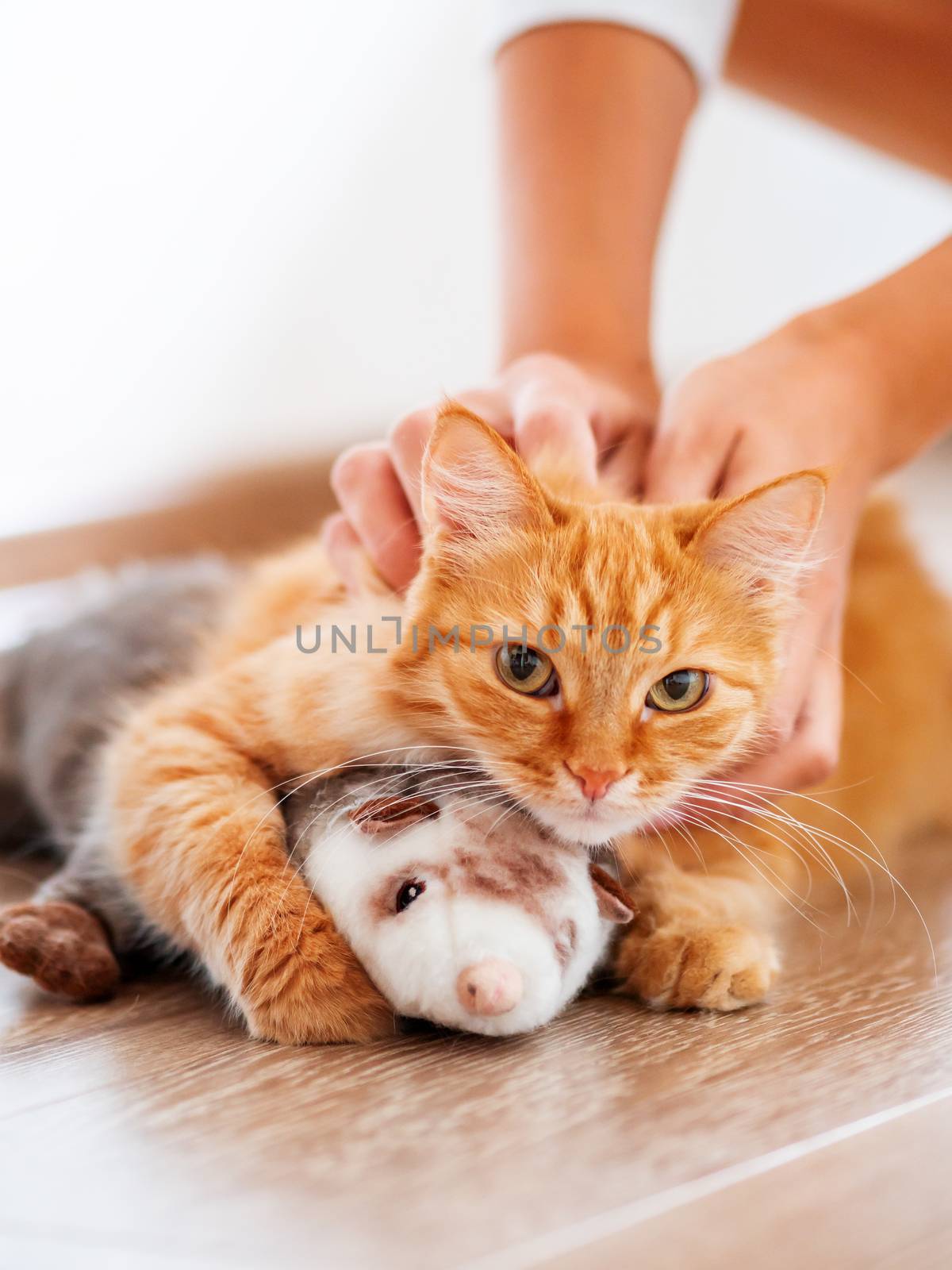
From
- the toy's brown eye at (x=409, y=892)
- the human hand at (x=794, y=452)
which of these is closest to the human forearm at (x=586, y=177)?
the human hand at (x=794, y=452)

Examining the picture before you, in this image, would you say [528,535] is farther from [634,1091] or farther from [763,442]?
[634,1091]

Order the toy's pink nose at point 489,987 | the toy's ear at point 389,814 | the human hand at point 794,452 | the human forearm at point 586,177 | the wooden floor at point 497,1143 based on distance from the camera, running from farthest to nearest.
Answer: the human forearm at point 586,177 → the human hand at point 794,452 → the toy's ear at point 389,814 → the toy's pink nose at point 489,987 → the wooden floor at point 497,1143

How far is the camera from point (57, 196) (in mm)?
2297

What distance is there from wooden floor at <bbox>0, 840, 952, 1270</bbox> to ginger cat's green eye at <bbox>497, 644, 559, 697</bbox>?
0.97ft

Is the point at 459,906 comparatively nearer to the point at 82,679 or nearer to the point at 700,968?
the point at 700,968

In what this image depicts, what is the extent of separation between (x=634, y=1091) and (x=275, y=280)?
2265 mm

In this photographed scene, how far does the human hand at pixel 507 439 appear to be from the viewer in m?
1.20

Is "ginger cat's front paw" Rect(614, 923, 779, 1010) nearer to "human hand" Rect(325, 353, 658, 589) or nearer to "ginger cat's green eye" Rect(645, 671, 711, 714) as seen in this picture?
"ginger cat's green eye" Rect(645, 671, 711, 714)

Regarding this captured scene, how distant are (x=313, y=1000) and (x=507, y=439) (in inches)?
25.9

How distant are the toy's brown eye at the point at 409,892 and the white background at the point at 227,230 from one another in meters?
1.47

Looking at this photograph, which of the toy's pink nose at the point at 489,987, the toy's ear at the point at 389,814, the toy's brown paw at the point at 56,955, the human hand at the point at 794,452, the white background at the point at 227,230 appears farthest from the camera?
the white background at the point at 227,230

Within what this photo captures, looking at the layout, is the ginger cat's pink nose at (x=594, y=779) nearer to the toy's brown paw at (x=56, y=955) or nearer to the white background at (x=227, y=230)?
the toy's brown paw at (x=56, y=955)

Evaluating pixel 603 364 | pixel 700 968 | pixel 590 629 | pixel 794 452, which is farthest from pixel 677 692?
pixel 603 364

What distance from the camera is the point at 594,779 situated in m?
0.95
